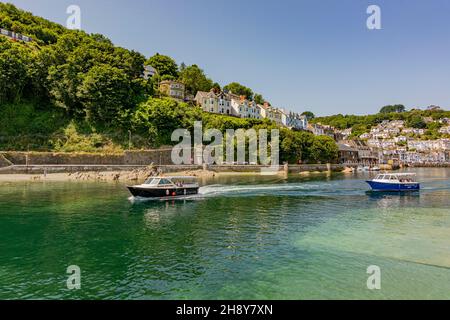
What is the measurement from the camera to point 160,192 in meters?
44.0

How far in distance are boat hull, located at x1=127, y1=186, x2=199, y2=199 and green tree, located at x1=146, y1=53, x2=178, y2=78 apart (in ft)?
352

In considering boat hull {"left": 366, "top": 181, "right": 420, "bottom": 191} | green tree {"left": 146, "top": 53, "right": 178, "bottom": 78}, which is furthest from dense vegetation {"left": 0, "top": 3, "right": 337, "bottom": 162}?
boat hull {"left": 366, "top": 181, "right": 420, "bottom": 191}

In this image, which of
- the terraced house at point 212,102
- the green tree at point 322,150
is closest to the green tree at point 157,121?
the terraced house at point 212,102

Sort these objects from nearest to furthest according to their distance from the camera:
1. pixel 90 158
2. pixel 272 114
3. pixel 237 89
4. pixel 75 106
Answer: pixel 90 158, pixel 75 106, pixel 272 114, pixel 237 89

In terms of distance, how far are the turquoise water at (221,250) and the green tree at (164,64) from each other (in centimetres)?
11573

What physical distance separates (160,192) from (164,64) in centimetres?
11544

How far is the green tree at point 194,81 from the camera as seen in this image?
152500mm

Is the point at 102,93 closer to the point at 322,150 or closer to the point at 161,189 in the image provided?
the point at 161,189

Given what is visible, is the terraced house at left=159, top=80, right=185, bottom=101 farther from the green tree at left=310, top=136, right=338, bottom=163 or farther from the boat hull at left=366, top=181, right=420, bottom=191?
the boat hull at left=366, top=181, right=420, bottom=191

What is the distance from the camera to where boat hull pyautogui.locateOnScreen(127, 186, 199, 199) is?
4225 cm

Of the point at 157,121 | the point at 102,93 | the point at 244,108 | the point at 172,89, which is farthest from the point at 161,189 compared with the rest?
the point at 244,108

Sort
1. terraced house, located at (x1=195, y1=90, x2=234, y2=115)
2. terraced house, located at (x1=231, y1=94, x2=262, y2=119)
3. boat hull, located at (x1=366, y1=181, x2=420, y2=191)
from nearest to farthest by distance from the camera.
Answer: boat hull, located at (x1=366, y1=181, x2=420, y2=191) < terraced house, located at (x1=195, y1=90, x2=234, y2=115) < terraced house, located at (x1=231, y1=94, x2=262, y2=119)
